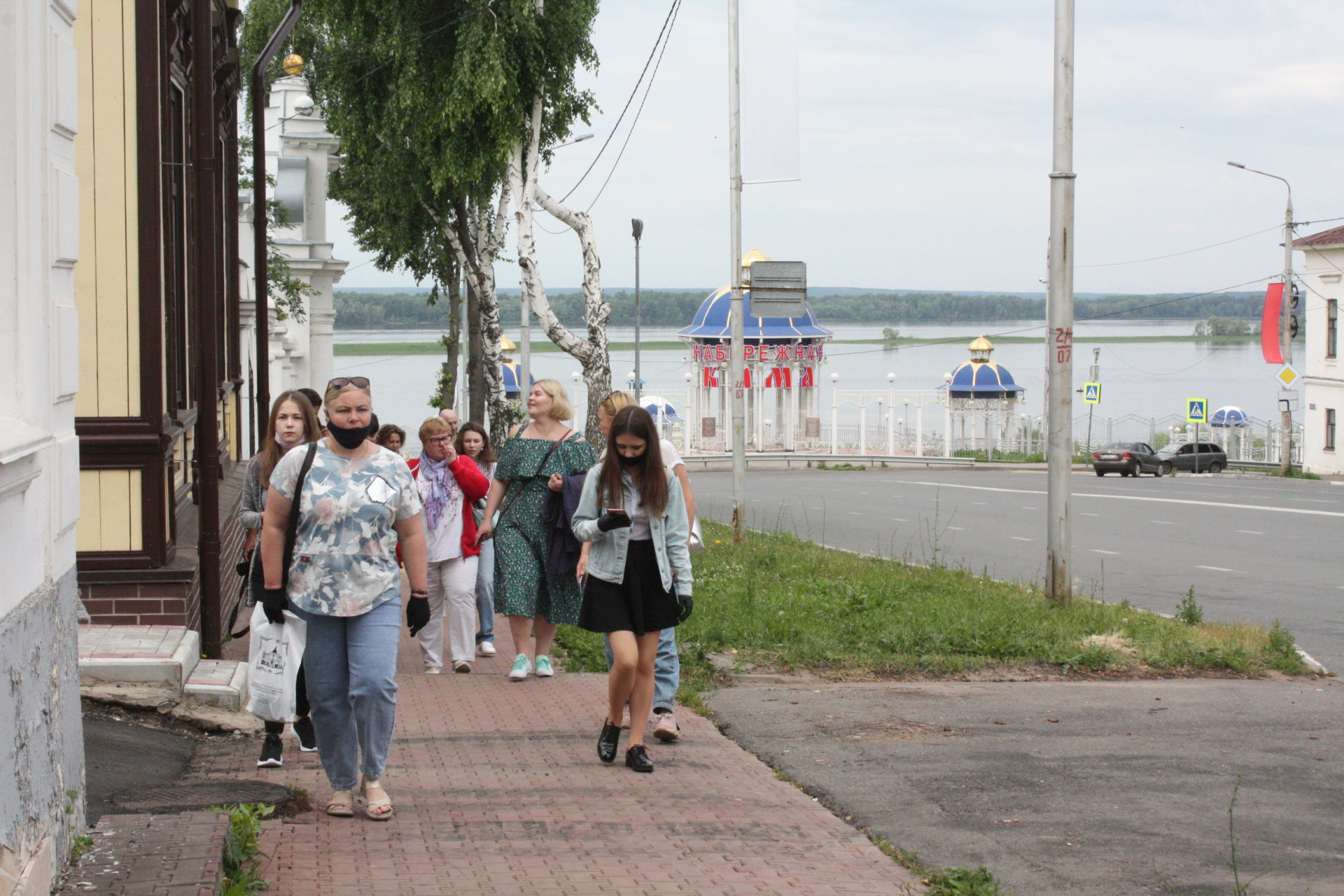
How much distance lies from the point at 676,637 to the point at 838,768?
3.42 meters

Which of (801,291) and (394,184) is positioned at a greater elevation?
(394,184)

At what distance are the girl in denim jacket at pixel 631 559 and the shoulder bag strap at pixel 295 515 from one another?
1.47 meters

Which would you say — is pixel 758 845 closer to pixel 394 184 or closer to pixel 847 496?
pixel 394 184

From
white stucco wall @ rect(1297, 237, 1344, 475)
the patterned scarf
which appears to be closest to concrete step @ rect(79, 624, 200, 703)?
the patterned scarf

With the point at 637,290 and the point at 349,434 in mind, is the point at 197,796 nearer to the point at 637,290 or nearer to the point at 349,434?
the point at 349,434

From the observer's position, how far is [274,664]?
5.61 m

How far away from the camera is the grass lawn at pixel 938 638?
9.01 meters

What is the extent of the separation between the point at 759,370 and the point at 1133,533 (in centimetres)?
3156

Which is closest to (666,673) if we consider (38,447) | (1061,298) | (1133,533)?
(38,447)

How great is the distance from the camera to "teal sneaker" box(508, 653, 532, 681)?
27.1 ft

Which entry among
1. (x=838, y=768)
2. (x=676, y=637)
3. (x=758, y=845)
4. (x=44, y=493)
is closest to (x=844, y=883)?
(x=758, y=845)

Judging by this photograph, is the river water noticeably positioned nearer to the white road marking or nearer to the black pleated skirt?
the white road marking

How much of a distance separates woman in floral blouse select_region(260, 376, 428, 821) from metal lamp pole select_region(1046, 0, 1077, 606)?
6663 mm

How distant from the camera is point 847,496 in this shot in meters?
30.6
